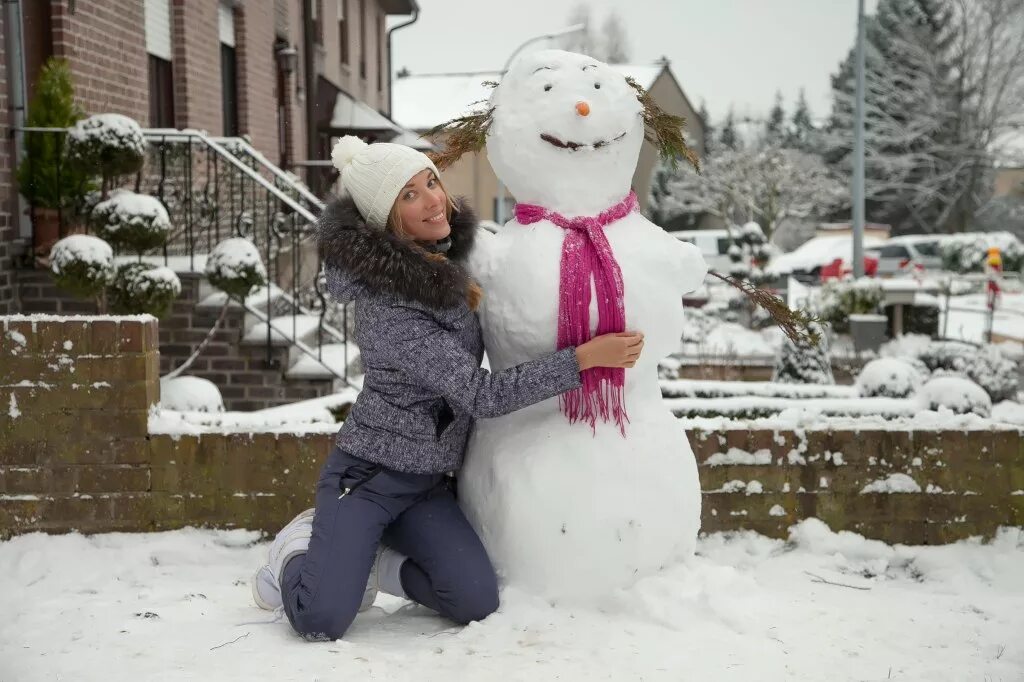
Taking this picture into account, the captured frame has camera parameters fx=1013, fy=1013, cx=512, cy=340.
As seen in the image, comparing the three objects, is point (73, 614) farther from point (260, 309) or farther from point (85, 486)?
point (260, 309)

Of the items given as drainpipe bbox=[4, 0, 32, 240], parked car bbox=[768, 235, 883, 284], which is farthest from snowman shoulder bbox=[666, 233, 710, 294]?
parked car bbox=[768, 235, 883, 284]

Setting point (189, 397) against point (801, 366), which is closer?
point (189, 397)

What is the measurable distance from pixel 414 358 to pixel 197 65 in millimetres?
8027

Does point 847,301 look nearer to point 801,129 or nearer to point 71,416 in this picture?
point 71,416

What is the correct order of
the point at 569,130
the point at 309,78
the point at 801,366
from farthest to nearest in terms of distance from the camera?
1. the point at 309,78
2. the point at 801,366
3. the point at 569,130

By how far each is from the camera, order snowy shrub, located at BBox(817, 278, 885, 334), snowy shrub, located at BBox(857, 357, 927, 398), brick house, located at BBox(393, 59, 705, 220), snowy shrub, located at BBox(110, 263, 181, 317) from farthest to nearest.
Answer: brick house, located at BBox(393, 59, 705, 220), snowy shrub, located at BBox(817, 278, 885, 334), snowy shrub, located at BBox(857, 357, 927, 398), snowy shrub, located at BBox(110, 263, 181, 317)

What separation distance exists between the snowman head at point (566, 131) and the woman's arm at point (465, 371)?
53 cm

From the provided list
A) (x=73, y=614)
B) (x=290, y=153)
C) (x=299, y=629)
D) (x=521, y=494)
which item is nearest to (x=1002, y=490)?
(x=521, y=494)

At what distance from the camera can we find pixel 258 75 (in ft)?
40.7

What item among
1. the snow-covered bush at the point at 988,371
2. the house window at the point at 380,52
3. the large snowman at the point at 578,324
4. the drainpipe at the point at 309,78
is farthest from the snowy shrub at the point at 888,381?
the house window at the point at 380,52

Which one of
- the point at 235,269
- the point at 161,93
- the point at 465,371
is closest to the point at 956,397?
the point at 465,371

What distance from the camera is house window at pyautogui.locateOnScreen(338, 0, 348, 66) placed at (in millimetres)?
18031

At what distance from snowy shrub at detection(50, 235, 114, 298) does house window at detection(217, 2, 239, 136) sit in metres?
5.58

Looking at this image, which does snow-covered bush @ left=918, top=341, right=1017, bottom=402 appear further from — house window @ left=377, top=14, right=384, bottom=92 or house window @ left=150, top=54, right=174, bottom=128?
house window @ left=377, top=14, right=384, bottom=92
